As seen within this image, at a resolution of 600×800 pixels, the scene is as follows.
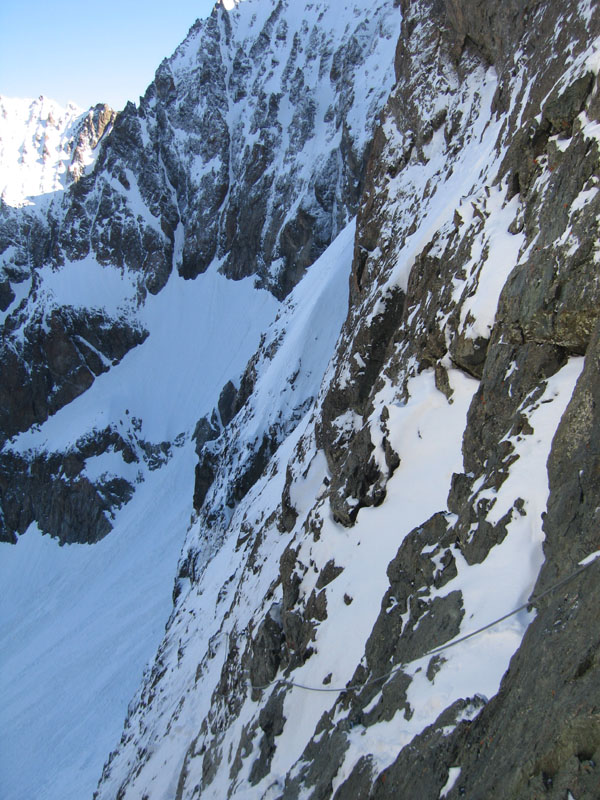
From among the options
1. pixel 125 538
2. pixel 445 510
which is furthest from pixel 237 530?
pixel 125 538

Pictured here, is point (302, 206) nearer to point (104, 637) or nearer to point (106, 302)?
point (106, 302)

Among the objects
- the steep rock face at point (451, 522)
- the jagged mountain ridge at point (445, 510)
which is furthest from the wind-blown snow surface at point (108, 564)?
the steep rock face at point (451, 522)

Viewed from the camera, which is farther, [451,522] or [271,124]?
[271,124]

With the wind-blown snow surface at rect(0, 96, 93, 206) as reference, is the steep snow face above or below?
below

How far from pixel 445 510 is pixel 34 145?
110 meters

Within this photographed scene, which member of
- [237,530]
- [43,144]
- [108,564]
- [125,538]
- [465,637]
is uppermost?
[43,144]

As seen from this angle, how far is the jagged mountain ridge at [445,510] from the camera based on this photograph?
5379 millimetres

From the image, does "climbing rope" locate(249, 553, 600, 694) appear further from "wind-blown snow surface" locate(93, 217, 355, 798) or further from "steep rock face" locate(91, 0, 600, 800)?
"wind-blown snow surface" locate(93, 217, 355, 798)

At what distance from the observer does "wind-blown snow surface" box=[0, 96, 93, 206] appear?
86.9m

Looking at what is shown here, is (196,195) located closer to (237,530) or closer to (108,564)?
(108,564)

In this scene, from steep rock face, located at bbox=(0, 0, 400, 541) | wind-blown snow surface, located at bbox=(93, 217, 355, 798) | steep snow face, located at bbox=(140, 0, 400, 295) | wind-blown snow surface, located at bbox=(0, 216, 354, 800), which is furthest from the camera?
steep rock face, located at bbox=(0, 0, 400, 541)

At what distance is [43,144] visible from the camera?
99500 millimetres

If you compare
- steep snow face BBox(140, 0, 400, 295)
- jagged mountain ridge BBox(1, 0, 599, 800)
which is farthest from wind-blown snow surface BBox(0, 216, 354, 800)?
jagged mountain ridge BBox(1, 0, 599, 800)

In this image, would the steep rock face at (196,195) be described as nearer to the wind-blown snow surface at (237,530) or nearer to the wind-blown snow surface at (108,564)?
the wind-blown snow surface at (108,564)
